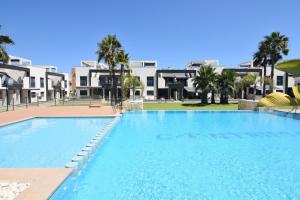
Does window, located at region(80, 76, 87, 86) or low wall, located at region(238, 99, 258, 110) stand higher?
window, located at region(80, 76, 87, 86)

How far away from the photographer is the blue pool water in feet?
29.8

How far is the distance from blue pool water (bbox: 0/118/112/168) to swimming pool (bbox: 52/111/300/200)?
1.35 metres

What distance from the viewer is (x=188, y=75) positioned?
178 ft

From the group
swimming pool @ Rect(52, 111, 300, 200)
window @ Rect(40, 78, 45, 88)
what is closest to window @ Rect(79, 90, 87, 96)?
window @ Rect(40, 78, 45, 88)

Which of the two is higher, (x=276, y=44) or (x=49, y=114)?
(x=276, y=44)

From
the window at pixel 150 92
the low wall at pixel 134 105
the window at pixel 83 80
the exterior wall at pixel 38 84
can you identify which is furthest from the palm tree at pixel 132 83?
the low wall at pixel 134 105

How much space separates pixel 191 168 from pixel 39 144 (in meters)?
7.89

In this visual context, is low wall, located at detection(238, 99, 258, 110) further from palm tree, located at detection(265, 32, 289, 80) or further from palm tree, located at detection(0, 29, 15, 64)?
palm tree, located at detection(0, 29, 15, 64)

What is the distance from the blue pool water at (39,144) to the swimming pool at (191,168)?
1.35m

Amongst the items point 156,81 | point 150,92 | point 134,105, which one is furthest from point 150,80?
point 134,105

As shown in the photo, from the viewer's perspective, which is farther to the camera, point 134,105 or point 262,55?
point 262,55

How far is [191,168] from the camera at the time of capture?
882 cm

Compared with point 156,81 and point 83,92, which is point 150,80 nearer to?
point 156,81

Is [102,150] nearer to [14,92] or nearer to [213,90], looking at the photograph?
[213,90]
